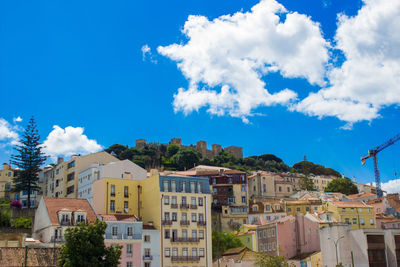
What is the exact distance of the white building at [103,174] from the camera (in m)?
81.3

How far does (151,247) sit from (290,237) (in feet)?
103

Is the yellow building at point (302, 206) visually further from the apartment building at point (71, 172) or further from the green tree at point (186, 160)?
the green tree at point (186, 160)

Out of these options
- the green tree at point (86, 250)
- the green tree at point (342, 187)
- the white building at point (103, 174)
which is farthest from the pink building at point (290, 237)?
the green tree at point (342, 187)

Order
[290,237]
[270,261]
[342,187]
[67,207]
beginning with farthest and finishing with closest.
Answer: [342,187] → [290,237] → [270,261] → [67,207]

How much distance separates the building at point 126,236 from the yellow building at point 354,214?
160ft

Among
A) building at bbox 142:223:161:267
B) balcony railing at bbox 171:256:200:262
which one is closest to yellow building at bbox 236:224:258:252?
balcony railing at bbox 171:256:200:262

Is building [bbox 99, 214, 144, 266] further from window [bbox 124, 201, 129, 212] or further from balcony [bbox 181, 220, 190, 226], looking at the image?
balcony [bbox 181, 220, 190, 226]

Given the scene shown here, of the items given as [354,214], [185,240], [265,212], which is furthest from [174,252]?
[354,214]

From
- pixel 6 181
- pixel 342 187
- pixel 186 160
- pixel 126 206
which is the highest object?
pixel 186 160

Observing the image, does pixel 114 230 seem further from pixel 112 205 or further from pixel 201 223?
pixel 201 223

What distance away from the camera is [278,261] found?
232 feet

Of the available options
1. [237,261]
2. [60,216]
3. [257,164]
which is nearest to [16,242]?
[60,216]

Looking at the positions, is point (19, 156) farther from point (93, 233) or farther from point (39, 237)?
point (93, 233)

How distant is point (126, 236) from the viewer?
64.3m
